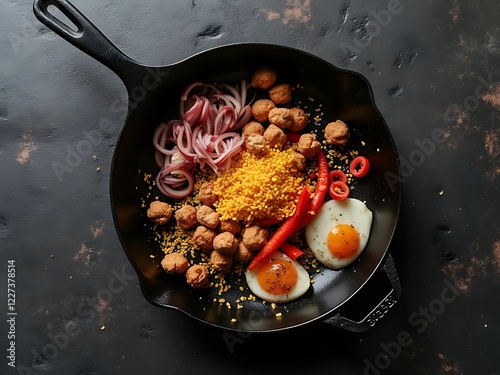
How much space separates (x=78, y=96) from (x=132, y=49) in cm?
50

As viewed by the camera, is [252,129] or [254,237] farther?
[252,129]

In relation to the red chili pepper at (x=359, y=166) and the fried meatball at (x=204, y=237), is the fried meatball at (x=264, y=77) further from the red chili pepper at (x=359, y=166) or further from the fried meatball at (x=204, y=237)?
the fried meatball at (x=204, y=237)

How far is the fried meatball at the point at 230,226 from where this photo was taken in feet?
12.3

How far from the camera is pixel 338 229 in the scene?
3789 millimetres

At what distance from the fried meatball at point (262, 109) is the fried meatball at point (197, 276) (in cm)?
109

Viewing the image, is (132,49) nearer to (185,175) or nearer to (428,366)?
(185,175)

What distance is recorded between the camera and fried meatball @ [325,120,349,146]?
3812 millimetres

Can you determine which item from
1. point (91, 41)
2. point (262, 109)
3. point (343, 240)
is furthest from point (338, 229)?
point (91, 41)

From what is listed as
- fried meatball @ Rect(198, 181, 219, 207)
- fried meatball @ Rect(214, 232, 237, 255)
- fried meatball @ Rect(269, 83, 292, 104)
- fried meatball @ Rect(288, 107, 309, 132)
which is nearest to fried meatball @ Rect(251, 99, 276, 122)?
fried meatball @ Rect(269, 83, 292, 104)

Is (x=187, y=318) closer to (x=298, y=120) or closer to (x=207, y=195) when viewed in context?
(x=207, y=195)

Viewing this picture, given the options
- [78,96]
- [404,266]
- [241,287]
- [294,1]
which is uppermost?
[294,1]

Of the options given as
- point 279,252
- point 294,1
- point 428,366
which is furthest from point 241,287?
point 294,1

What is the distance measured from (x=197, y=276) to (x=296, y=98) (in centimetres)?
141

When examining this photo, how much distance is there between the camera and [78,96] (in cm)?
395
